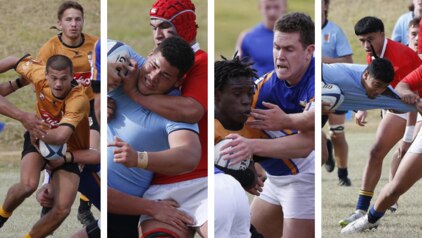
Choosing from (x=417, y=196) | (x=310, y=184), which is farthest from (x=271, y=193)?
(x=417, y=196)

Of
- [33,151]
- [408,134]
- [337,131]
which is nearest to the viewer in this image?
[33,151]

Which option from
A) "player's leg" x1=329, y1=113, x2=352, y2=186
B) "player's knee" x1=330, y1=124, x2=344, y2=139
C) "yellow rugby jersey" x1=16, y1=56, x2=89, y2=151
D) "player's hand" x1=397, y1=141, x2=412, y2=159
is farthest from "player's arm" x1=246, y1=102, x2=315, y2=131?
"player's knee" x1=330, y1=124, x2=344, y2=139

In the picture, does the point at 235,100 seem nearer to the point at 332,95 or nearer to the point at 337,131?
the point at 332,95

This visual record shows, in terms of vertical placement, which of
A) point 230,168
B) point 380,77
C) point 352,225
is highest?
point 380,77

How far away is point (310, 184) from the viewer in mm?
5766

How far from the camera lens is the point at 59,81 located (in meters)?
6.00

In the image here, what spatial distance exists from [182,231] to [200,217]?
154 mm

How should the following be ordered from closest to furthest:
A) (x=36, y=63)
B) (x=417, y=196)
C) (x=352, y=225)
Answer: (x=36, y=63) → (x=352, y=225) → (x=417, y=196)

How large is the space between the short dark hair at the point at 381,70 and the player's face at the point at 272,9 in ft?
2.03

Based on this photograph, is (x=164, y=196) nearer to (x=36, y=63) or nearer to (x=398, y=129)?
Result: (x=36, y=63)

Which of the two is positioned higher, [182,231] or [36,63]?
[36,63]

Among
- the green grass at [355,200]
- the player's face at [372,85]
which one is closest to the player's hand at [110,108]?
the player's face at [372,85]

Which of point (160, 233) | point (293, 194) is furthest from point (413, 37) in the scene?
point (160, 233)

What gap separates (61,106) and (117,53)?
1.84 feet
